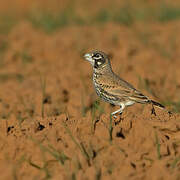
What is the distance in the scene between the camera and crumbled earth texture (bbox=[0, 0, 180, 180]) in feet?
15.6

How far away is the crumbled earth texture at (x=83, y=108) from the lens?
4.75 meters

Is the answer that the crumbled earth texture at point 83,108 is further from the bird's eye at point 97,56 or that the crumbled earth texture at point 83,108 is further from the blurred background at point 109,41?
the bird's eye at point 97,56

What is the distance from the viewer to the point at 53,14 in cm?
1441

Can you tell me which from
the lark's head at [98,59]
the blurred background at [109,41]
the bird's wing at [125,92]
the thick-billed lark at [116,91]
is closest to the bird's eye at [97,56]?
the lark's head at [98,59]

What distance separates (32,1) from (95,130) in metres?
16.9

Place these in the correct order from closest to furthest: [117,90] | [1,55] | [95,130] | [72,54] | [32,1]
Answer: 1. [95,130]
2. [117,90]
3. [72,54]
4. [1,55]
5. [32,1]

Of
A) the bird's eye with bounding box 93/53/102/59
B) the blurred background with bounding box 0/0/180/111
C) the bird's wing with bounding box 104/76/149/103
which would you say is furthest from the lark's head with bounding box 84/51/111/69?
the blurred background with bounding box 0/0/180/111

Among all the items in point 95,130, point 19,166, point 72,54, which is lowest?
point 19,166

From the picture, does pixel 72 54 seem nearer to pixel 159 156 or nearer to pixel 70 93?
pixel 70 93

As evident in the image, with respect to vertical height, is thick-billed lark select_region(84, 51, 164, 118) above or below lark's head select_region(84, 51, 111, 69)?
below

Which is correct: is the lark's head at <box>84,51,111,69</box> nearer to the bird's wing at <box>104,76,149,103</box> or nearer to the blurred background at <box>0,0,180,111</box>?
the bird's wing at <box>104,76,149,103</box>

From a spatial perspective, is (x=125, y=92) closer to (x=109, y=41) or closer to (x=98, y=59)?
(x=98, y=59)

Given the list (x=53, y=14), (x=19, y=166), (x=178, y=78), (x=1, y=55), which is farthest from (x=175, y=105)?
(x=53, y=14)

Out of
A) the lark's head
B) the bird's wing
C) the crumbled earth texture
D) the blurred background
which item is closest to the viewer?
the crumbled earth texture
